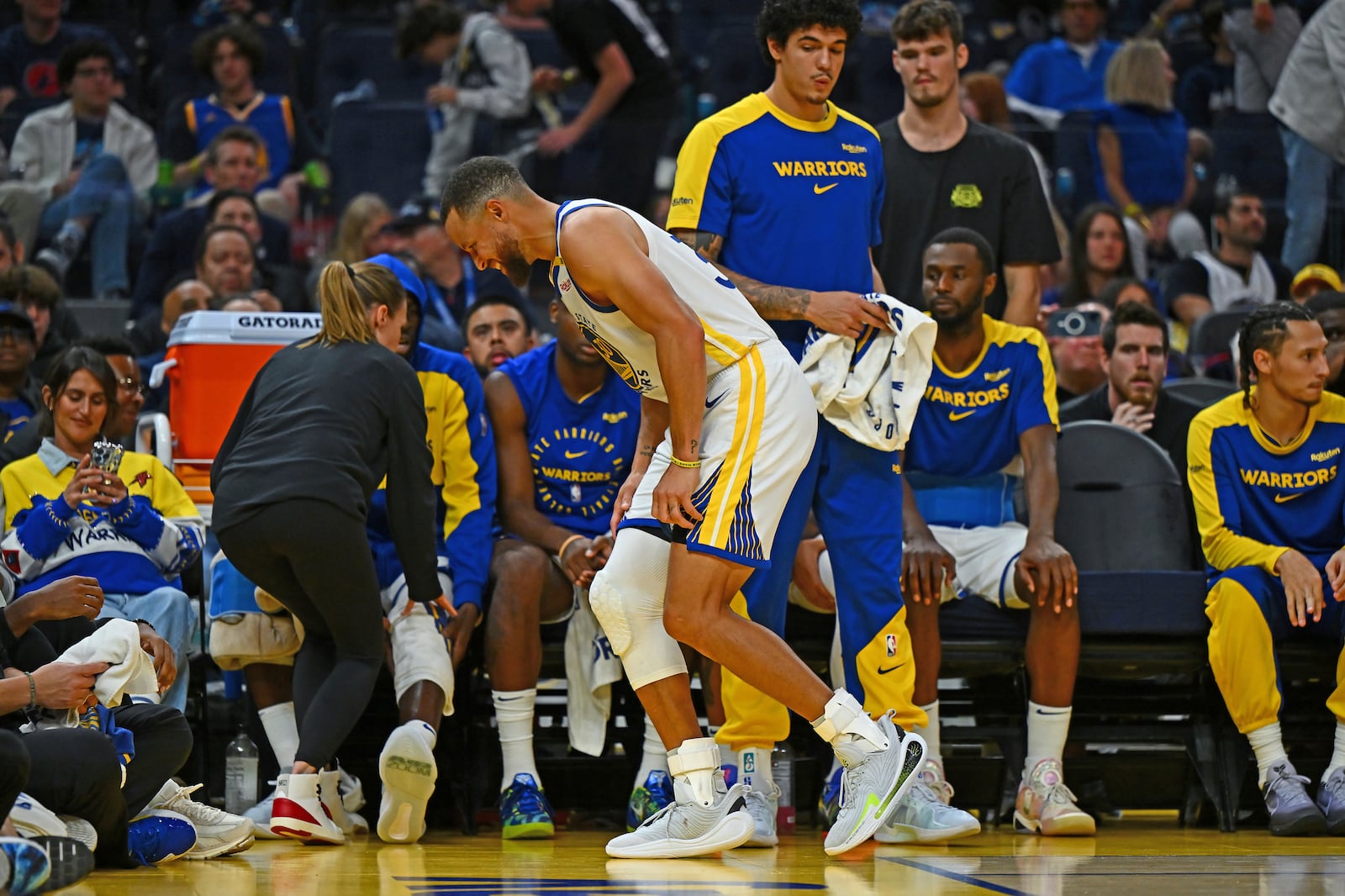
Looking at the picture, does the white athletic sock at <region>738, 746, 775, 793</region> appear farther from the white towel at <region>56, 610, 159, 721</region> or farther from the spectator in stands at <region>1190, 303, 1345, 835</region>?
the white towel at <region>56, 610, 159, 721</region>

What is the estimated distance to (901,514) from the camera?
504 cm

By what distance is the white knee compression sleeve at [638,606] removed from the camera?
4.34 metres

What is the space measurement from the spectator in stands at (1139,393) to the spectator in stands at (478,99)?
3.54 m

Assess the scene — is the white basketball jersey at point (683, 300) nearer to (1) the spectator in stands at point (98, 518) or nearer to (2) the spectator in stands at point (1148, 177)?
(1) the spectator in stands at point (98, 518)

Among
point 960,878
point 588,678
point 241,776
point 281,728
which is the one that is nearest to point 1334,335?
point 588,678

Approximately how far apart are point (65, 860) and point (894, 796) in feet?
Result: 6.46

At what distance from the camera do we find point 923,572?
203 inches

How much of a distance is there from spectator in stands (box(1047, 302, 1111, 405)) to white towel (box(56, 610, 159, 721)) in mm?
4166

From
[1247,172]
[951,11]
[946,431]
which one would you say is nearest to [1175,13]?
[1247,172]

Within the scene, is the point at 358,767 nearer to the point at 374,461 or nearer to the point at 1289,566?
the point at 374,461

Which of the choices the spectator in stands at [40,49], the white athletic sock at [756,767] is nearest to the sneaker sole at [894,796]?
the white athletic sock at [756,767]

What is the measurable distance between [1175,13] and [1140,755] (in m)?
7.66

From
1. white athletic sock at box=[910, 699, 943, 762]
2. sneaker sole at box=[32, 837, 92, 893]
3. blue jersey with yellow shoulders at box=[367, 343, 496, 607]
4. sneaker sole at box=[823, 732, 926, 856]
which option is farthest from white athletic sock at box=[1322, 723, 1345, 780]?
sneaker sole at box=[32, 837, 92, 893]

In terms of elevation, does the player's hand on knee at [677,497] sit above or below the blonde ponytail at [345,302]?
below
